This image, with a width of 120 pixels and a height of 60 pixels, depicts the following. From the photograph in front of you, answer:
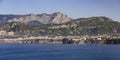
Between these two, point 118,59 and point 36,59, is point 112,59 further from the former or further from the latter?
point 36,59

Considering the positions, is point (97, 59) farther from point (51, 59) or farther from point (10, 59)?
point (10, 59)

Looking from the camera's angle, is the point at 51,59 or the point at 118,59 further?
the point at 51,59

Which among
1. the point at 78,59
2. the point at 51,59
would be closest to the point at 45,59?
the point at 51,59

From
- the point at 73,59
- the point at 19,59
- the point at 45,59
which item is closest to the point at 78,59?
the point at 73,59

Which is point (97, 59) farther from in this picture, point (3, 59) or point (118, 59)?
point (3, 59)

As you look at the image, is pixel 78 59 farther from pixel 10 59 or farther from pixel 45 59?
pixel 10 59

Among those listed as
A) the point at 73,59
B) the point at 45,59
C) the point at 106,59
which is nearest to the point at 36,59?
the point at 45,59

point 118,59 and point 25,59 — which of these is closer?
A: point 118,59
